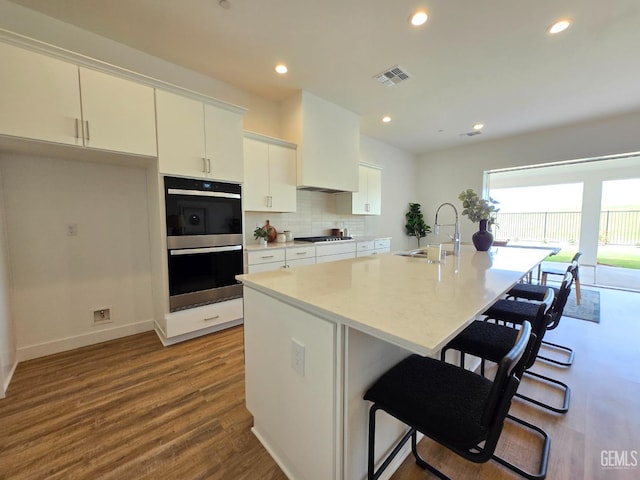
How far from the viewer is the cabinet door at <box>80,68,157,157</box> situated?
2.00 metres

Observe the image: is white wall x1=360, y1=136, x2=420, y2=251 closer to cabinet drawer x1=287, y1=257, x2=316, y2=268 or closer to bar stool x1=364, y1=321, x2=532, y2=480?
cabinet drawer x1=287, y1=257, x2=316, y2=268

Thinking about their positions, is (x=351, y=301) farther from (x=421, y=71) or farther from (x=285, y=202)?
(x=421, y=71)

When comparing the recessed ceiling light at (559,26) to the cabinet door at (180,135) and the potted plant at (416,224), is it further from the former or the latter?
the potted plant at (416,224)

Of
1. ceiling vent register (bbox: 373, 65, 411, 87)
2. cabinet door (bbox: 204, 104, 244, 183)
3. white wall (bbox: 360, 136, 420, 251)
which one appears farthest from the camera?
white wall (bbox: 360, 136, 420, 251)

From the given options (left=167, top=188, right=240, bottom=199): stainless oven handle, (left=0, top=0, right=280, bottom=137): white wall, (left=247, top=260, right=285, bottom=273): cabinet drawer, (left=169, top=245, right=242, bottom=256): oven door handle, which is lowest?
(left=247, top=260, right=285, bottom=273): cabinet drawer

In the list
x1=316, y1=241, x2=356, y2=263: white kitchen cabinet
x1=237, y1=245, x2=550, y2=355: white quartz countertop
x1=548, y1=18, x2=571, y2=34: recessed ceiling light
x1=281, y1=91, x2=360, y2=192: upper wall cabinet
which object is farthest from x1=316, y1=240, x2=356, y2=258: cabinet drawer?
x1=548, y1=18, x2=571, y2=34: recessed ceiling light

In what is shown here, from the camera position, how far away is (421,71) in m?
2.85

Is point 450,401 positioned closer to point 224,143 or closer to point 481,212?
point 481,212

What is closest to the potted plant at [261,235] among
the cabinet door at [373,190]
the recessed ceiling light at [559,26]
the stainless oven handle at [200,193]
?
the stainless oven handle at [200,193]

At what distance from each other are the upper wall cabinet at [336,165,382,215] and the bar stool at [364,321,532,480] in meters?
3.36

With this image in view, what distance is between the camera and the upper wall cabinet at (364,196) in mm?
4387

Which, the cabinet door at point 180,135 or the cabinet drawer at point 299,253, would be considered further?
the cabinet drawer at point 299,253

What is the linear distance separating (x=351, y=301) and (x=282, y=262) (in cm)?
222

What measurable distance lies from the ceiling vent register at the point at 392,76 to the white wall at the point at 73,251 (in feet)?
9.37
